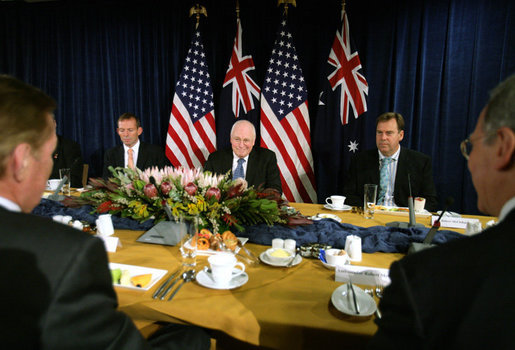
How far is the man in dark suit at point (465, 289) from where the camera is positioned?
61cm

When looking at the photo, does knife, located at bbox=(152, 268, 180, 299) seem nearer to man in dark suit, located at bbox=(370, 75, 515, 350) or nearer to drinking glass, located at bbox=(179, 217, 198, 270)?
drinking glass, located at bbox=(179, 217, 198, 270)

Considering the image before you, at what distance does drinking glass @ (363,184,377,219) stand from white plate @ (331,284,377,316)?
3.48 ft

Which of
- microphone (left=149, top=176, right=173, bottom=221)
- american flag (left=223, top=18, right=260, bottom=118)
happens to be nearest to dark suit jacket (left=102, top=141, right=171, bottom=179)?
american flag (left=223, top=18, right=260, bottom=118)

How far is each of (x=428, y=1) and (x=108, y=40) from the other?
173 inches

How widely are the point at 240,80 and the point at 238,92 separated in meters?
0.15

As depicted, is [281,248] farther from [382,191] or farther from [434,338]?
[382,191]

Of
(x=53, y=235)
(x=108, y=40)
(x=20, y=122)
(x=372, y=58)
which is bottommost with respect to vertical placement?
(x=53, y=235)

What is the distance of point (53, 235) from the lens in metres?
0.70

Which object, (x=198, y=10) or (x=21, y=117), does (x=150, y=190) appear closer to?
(x=21, y=117)

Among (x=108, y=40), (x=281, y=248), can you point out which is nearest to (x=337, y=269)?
(x=281, y=248)

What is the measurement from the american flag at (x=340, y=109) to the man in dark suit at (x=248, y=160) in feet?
2.93

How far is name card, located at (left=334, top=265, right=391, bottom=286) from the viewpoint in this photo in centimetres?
130

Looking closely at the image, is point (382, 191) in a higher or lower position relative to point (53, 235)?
lower

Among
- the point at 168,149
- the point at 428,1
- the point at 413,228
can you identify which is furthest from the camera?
the point at 168,149
